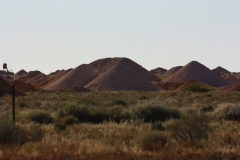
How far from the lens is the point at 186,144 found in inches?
492

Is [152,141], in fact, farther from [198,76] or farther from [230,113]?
[198,76]

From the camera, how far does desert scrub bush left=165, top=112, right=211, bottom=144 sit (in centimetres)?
1305

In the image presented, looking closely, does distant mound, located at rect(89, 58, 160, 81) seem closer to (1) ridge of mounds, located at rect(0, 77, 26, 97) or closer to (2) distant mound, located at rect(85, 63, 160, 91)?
(2) distant mound, located at rect(85, 63, 160, 91)

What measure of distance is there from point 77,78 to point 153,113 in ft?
247

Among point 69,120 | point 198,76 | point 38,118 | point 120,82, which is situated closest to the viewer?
point 69,120

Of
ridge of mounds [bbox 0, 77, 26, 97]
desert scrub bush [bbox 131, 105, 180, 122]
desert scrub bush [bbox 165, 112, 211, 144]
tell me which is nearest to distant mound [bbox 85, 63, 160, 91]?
ridge of mounds [bbox 0, 77, 26, 97]

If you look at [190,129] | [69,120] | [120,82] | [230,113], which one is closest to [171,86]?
[120,82]

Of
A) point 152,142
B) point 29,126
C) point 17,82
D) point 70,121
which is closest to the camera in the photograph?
point 152,142

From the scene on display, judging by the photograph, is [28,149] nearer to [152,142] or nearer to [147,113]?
[152,142]

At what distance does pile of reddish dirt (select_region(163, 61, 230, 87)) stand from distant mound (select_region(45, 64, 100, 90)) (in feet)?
69.6

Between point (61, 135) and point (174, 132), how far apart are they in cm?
400

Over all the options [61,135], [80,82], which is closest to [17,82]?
[80,82]

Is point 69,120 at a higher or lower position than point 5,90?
lower

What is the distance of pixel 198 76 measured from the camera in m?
109
